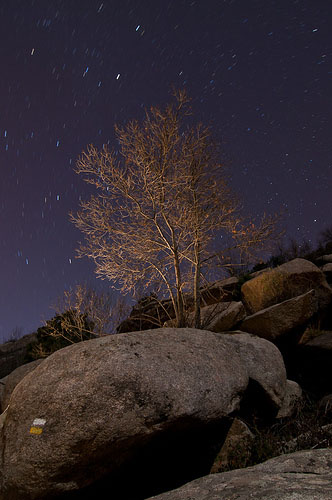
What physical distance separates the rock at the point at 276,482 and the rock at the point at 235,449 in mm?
1988

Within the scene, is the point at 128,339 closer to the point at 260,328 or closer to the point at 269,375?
the point at 269,375

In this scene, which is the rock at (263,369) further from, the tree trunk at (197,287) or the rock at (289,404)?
the tree trunk at (197,287)

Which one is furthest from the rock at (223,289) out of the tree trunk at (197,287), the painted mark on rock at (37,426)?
the painted mark on rock at (37,426)

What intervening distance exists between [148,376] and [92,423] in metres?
0.90

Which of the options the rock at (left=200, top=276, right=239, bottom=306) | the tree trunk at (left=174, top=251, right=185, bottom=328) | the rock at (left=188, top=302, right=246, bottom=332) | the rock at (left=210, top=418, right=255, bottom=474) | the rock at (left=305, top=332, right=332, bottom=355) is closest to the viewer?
the rock at (left=210, top=418, right=255, bottom=474)

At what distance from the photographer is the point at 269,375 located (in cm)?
670

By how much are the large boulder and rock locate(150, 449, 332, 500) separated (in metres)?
1.53

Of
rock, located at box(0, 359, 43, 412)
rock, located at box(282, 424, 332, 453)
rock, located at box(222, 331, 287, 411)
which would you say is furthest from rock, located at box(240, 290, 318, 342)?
rock, located at box(0, 359, 43, 412)

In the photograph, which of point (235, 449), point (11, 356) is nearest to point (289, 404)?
point (235, 449)

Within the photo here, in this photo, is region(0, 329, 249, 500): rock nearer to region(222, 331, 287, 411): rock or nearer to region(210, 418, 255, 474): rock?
region(210, 418, 255, 474): rock

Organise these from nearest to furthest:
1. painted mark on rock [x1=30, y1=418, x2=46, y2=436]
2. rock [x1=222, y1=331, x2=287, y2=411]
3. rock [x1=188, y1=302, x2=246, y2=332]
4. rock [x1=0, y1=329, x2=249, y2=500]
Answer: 1. rock [x1=0, y1=329, x2=249, y2=500]
2. painted mark on rock [x1=30, y1=418, x2=46, y2=436]
3. rock [x1=222, y1=331, x2=287, y2=411]
4. rock [x1=188, y1=302, x2=246, y2=332]

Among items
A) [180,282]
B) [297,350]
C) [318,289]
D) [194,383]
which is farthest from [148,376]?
[318,289]

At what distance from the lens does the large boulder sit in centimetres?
427

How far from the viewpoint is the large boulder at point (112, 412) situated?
4.27 metres
